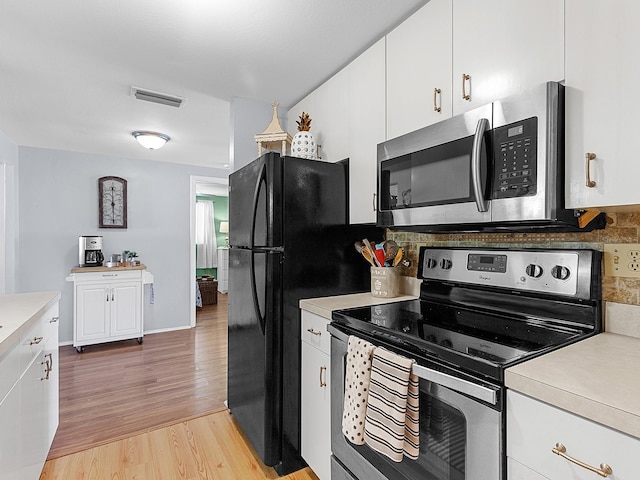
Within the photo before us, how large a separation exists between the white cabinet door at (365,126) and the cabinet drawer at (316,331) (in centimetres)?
57

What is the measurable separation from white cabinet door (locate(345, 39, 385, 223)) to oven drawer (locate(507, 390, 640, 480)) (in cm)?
113

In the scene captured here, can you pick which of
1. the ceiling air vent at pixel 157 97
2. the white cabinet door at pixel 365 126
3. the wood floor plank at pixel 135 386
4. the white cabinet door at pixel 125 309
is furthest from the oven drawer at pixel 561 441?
the white cabinet door at pixel 125 309

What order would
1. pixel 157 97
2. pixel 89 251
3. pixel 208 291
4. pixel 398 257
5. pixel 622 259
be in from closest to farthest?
1. pixel 622 259
2. pixel 398 257
3. pixel 157 97
4. pixel 89 251
5. pixel 208 291

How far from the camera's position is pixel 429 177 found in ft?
4.73

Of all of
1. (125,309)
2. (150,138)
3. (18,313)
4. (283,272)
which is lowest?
(125,309)

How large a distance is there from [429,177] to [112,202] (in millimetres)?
4286

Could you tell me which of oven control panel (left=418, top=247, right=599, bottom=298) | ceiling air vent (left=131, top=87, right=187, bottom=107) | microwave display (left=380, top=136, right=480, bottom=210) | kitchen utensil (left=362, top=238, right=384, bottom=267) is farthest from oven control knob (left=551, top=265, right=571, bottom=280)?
ceiling air vent (left=131, top=87, right=187, bottom=107)

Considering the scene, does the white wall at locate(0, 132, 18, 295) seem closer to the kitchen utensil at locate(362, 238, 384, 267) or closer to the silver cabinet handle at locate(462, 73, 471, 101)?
the kitchen utensil at locate(362, 238, 384, 267)

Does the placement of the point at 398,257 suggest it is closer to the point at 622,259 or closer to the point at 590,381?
the point at 622,259

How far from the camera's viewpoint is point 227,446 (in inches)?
81.4

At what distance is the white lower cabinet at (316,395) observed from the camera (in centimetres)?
158

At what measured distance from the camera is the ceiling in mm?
1622

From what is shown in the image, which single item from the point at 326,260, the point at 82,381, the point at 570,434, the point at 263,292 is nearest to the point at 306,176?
the point at 326,260

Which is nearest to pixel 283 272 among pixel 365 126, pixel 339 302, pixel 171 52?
pixel 339 302
